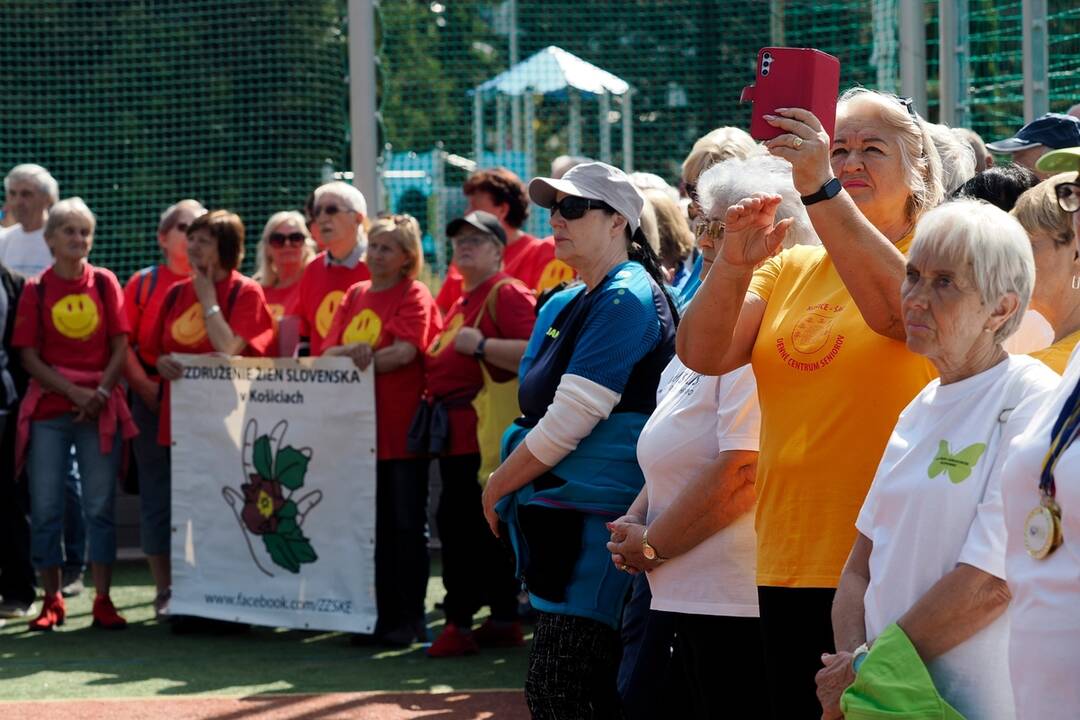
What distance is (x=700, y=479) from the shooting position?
3.60 meters

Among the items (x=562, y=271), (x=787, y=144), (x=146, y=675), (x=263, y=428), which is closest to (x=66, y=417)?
(x=263, y=428)

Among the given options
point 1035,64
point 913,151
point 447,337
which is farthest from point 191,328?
point 913,151

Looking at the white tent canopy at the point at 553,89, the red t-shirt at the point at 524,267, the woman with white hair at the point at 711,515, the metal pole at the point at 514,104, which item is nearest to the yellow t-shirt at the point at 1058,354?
the woman with white hair at the point at 711,515

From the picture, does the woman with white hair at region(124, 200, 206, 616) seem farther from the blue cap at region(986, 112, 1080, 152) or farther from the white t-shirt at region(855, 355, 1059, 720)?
the white t-shirt at region(855, 355, 1059, 720)

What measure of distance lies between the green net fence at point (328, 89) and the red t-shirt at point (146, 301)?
162 centimetres

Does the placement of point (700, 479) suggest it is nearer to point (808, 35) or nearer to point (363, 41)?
point (363, 41)

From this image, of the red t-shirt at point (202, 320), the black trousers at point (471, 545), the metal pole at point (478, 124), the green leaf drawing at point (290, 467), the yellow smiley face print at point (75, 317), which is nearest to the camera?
the black trousers at point (471, 545)

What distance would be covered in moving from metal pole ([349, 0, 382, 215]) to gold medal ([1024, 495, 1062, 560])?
22.6ft

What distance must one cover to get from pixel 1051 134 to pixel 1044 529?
254cm

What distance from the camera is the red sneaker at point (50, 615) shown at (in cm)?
764

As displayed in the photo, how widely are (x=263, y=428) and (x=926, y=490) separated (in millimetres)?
5236

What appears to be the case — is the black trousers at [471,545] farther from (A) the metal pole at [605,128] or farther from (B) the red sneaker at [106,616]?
(A) the metal pole at [605,128]

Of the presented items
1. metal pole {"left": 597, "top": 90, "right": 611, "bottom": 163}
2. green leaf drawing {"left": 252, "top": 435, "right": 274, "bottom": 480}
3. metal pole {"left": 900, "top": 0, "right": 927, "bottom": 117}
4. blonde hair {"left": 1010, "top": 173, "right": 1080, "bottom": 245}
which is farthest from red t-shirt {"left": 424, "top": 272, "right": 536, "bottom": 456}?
metal pole {"left": 597, "top": 90, "right": 611, "bottom": 163}

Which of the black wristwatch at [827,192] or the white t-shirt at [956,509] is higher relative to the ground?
the black wristwatch at [827,192]
